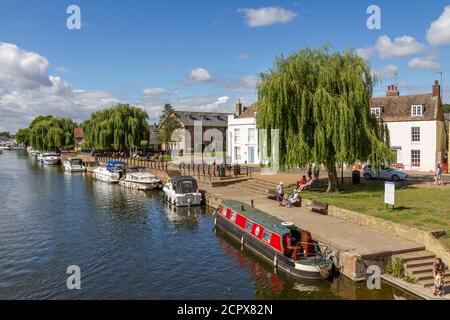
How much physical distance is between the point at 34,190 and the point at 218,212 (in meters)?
26.3

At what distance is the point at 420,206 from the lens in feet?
72.4

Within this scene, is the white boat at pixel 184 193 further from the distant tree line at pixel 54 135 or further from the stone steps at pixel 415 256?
the distant tree line at pixel 54 135

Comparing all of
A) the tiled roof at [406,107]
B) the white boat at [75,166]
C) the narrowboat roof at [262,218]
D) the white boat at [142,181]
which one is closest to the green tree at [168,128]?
the white boat at [75,166]

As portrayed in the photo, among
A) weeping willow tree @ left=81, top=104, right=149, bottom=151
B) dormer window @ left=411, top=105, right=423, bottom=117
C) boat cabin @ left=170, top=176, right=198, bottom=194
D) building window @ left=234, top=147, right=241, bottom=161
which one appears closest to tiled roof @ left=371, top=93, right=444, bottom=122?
dormer window @ left=411, top=105, right=423, bottom=117

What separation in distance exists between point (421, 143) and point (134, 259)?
33492 mm

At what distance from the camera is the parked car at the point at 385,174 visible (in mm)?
34219

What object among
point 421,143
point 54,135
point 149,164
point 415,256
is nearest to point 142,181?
point 149,164

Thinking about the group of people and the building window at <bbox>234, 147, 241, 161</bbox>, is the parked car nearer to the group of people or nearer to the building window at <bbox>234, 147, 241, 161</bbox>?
the group of people

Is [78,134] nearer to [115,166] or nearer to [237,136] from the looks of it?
[115,166]

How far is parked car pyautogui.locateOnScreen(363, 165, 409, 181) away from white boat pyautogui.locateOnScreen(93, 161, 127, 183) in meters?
28.3

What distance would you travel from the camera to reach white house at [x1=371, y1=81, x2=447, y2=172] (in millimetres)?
40500

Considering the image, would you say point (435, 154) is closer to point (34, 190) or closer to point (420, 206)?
point (420, 206)

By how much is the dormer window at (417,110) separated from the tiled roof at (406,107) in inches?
12.7
